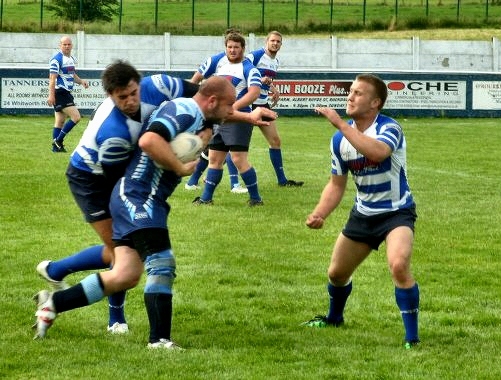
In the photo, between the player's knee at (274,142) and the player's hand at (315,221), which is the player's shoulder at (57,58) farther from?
the player's hand at (315,221)

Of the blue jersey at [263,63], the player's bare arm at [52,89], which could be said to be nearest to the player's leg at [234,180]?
the blue jersey at [263,63]

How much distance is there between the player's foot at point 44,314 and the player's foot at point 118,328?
44 cm

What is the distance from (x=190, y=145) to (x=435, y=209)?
750cm

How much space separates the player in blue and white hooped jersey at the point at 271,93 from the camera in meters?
15.9

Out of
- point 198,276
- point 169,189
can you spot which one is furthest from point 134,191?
point 198,276

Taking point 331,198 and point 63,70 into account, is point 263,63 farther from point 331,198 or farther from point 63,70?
point 331,198

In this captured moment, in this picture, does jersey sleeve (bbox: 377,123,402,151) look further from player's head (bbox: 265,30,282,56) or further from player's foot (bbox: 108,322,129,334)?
player's head (bbox: 265,30,282,56)

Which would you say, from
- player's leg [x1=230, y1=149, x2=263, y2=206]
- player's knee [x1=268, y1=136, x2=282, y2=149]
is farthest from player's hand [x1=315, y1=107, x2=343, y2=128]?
player's knee [x1=268, y1=136, x2=282, y2=149]

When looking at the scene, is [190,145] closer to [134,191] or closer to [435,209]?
[134,191]

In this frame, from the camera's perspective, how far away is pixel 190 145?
6621mm

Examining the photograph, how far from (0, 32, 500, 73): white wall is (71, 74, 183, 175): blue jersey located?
36.7 m

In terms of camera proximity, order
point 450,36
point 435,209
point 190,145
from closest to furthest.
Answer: point 190,145 < point 435,209 < point 450,36

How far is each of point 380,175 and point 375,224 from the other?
1.02ft

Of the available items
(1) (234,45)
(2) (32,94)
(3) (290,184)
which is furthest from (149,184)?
(2) (32,94)
